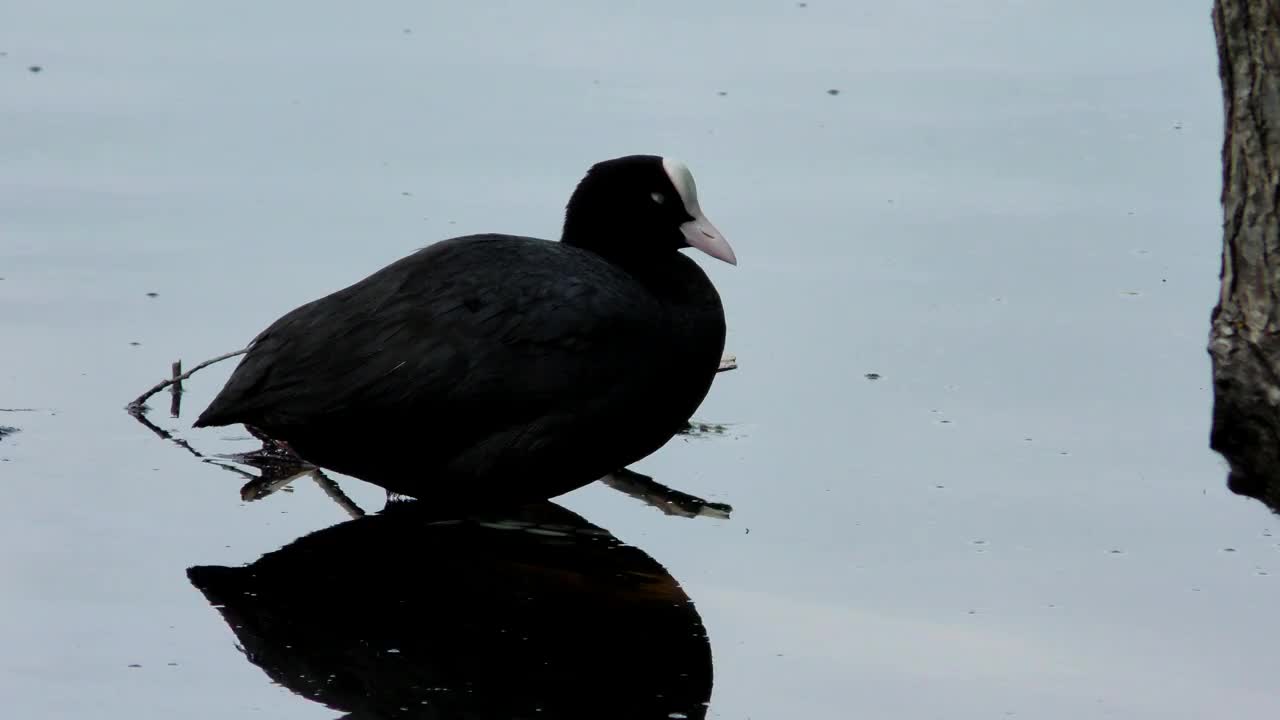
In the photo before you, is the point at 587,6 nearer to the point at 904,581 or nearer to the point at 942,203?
the point at 942,203

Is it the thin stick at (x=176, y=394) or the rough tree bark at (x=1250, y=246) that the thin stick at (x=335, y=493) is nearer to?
the thin stick at (x=176, y=394)

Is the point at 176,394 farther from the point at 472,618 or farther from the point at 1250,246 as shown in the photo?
the point at 1250,246

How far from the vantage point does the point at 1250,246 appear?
12.2 ft

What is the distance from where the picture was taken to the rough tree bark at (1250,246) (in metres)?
3.64

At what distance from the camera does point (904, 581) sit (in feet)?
15.2

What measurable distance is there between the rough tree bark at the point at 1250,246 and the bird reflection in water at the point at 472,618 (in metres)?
1.11

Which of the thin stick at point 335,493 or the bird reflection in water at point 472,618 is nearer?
the bird reflection in water at point 472,618

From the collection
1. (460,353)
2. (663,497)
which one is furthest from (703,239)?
(460,353)

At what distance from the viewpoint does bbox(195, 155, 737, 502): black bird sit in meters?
4.73

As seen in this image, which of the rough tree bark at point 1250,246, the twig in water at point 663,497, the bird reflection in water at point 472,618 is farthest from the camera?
the twig in water at point 663,497

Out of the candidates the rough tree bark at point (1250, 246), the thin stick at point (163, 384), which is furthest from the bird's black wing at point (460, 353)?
the rough tree bark at point (1250, 246)

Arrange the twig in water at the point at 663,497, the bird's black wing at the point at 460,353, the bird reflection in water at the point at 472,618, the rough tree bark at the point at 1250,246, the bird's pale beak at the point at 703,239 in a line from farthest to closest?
the bird's pale beak at the point at 703,239 → the twig in water at the point at 663,497 → the bird's black wing at the point at 460,353 → the bird reflection in water at the point at 472,618 → the rough tree bark at the point at 1250,246

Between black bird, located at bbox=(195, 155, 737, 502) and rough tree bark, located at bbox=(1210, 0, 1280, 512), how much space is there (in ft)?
4.68

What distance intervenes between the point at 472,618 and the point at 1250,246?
1.74m
